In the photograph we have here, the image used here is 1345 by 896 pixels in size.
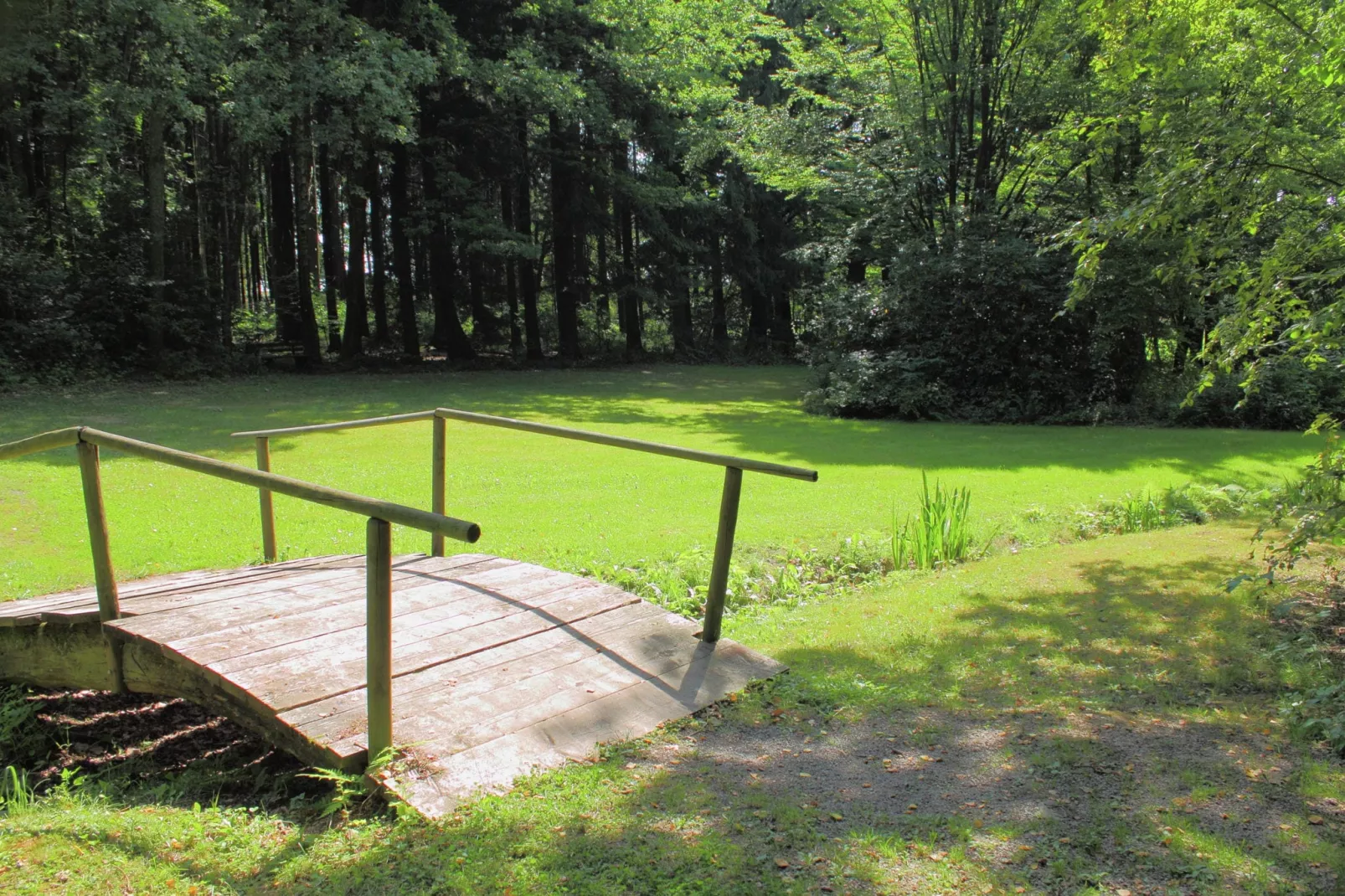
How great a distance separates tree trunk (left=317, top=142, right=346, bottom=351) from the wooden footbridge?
23230 mm

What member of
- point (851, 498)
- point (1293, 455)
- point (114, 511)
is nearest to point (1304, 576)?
point (851, 498)

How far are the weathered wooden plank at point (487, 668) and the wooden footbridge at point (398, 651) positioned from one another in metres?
0.01

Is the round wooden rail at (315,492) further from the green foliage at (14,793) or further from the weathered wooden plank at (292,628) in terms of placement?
the green foliage at (14,793)

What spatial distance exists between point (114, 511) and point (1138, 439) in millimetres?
14031

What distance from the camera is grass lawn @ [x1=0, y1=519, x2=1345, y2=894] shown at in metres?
2.81

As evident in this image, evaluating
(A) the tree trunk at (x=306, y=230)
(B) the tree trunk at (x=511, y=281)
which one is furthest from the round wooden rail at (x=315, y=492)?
(B) the tree trunk at (x=511, y=281)

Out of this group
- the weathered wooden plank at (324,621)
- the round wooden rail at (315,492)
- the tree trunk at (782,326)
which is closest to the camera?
the round wooden rail at (315,492)

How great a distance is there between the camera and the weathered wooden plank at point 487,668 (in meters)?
3.73

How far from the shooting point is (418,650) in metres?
4.48

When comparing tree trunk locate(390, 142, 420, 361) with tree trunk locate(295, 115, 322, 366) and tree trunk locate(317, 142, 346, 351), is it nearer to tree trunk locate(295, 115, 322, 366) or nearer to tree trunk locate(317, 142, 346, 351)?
tree trunk locate(317, 142, 346, 351)

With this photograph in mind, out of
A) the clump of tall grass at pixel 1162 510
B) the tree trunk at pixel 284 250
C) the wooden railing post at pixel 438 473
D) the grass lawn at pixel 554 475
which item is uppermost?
the tree trunk at pixel 284 250

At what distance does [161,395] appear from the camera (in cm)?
1912

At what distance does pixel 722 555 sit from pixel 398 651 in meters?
1.65

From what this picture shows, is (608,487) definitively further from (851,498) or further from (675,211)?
(675,211)
